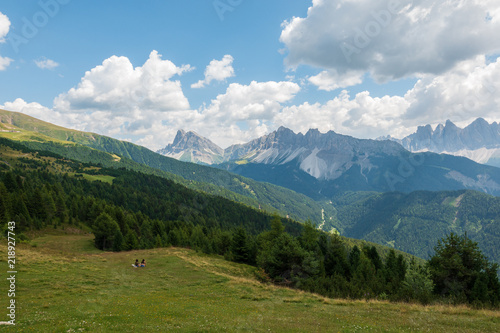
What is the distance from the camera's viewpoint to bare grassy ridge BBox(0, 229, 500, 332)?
17.2 metres

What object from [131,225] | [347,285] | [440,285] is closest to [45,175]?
[131,225]

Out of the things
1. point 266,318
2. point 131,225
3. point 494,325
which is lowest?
point 131,225

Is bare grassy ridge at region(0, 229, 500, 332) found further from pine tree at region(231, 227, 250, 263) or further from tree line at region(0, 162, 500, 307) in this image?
pine tree at region(231, 227, 250, 263)

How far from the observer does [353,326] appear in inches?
701

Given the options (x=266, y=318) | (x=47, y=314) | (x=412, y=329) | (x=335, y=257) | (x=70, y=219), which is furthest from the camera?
(x=70, y=219)

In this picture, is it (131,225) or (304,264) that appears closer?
(304,264)

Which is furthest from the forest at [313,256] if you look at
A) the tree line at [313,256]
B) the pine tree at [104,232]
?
the pine tree at [104,232]

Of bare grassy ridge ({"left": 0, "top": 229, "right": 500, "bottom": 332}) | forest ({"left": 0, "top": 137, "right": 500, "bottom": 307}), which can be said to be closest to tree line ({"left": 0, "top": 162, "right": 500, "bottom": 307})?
forest ({"left": 0, "top": 137, "right": 500, "bottom": 307})

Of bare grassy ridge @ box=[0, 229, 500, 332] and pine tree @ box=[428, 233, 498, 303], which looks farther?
pine tree @ box=[428, 233, 498, 303]

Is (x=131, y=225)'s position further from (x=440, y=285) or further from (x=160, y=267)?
(x=440, y=285)

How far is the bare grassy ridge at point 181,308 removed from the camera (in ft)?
56.3

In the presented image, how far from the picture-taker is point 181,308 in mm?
22938

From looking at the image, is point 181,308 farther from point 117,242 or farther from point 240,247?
point 117,242

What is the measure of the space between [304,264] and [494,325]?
32.6 meters
